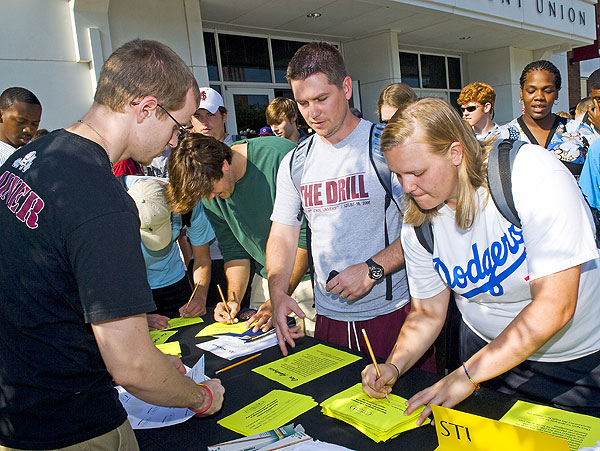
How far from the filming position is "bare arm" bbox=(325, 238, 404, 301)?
1.97 meters

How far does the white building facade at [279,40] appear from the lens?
18.7ft

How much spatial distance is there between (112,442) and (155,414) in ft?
1.24

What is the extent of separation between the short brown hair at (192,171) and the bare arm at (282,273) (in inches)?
16.3

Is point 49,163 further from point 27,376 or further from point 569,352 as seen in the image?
point 569,352

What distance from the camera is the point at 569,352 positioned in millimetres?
1485

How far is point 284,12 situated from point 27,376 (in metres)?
8.14

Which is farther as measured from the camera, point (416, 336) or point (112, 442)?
point (416, 336)

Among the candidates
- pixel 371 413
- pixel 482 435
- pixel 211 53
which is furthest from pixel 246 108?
pixel 482 435

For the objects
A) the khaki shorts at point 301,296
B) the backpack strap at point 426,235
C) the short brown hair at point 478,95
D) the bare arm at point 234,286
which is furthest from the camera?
the short brown hair at point 478,95

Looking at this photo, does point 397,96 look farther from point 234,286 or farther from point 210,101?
point 234,286

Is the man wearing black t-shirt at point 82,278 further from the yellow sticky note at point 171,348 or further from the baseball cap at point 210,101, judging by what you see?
the baseball cap at point 210,101

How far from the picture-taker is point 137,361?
1117 millimetres

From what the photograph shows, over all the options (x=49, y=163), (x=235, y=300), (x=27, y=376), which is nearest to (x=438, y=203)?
(x=49, y=163)

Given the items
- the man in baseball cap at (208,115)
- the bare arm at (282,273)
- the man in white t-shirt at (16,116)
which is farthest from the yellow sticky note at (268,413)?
the man in white t-shirt at (16,116)
